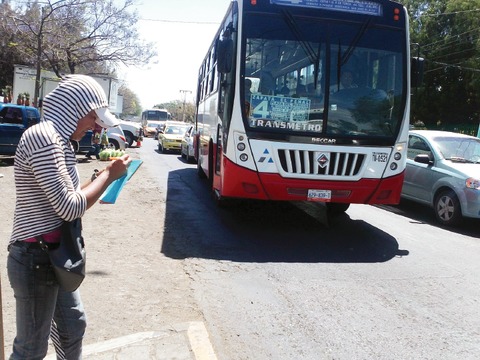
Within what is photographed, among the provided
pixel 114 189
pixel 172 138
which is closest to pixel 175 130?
pixel 172 138

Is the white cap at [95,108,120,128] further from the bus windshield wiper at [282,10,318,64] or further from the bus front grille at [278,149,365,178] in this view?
the bus windshield wiper at [282,10,318,64]

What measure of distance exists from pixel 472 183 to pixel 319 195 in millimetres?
3327

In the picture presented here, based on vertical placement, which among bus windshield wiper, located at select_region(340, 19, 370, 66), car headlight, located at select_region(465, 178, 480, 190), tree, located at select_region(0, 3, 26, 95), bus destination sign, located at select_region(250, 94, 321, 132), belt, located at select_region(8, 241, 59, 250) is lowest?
belt, located at select_region(8, 241, 59, 250)

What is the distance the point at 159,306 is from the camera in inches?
172

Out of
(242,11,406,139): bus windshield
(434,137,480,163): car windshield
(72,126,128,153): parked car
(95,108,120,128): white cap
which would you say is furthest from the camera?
(72,126,128,153): parked car

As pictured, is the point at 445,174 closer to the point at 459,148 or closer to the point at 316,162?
the point at 459,148

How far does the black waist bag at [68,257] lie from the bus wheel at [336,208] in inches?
261

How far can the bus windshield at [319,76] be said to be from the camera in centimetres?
687

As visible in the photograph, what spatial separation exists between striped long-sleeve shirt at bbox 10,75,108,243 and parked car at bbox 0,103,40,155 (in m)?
13.0

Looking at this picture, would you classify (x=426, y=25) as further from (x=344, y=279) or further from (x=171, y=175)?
(x=344, y=279)

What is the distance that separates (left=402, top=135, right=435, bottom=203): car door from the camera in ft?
31.3

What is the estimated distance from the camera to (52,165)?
2.17 meters

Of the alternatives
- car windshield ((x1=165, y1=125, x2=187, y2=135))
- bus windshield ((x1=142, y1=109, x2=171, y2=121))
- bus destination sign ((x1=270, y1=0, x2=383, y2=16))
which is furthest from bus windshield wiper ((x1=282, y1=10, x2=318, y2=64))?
bus windshield ((x1=142, y1=109, x2=171, y2=121))

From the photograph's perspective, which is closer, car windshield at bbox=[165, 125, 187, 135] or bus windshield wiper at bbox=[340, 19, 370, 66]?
bus windshield wiper at bbox=[340, 19, 370, 66]
